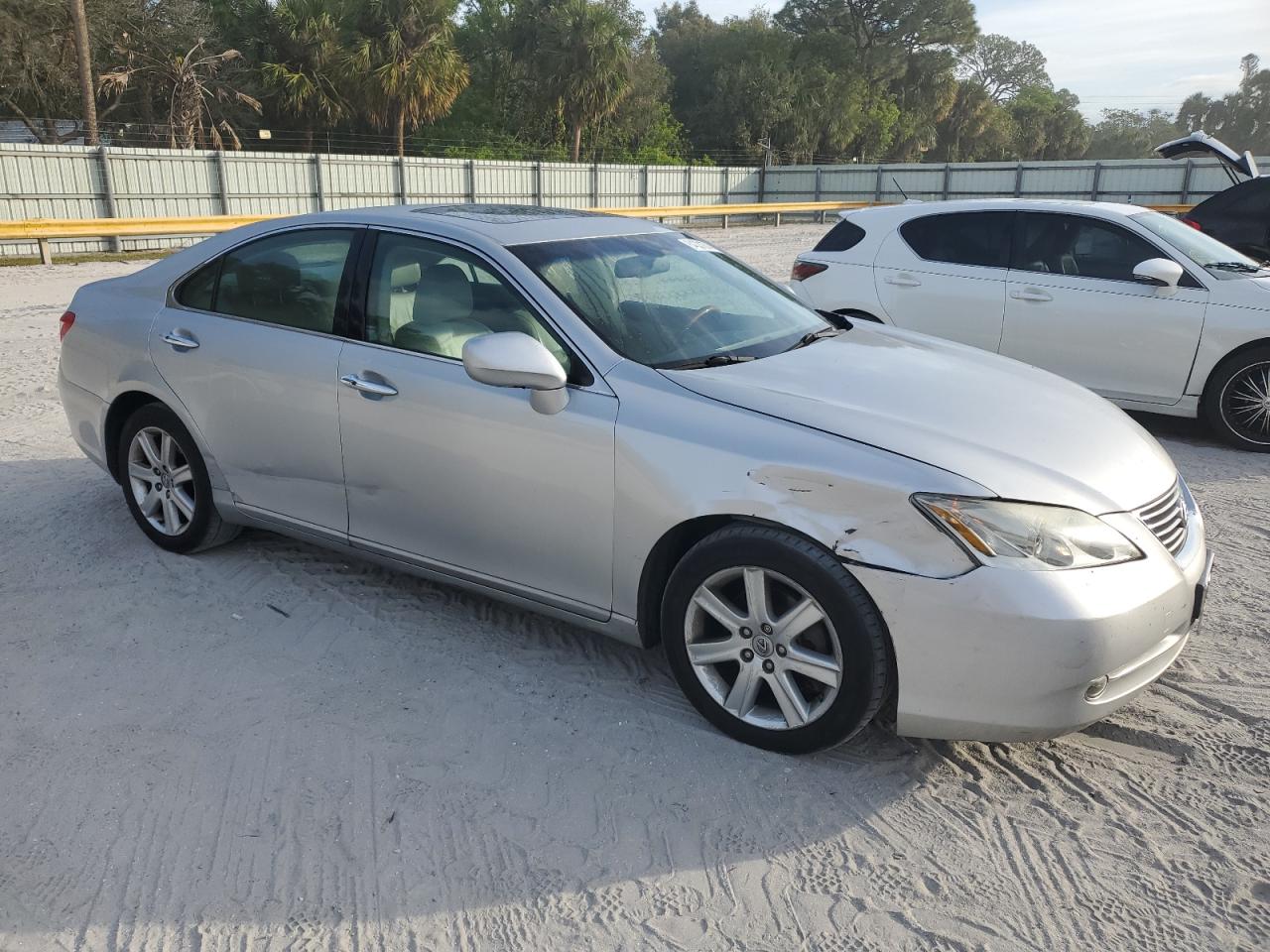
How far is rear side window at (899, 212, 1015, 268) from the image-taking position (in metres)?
7.57

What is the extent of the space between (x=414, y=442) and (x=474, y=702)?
97cm

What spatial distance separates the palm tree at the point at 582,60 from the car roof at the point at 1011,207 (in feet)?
119

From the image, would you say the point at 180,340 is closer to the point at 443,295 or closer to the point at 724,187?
the point at 443,295

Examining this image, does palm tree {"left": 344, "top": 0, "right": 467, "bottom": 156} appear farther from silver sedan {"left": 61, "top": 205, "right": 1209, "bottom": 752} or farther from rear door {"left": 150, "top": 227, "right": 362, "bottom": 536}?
silver sedan {"left": 61, "top": 205, "right": 1209, "bottom": 752}

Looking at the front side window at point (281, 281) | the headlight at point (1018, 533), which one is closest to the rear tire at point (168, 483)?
the front side window at point (281, 281)

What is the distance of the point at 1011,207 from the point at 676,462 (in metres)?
5.41

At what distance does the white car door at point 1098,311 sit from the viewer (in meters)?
6.88

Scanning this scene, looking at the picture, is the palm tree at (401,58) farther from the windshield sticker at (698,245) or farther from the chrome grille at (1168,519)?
the chrome grille at (1168,519)

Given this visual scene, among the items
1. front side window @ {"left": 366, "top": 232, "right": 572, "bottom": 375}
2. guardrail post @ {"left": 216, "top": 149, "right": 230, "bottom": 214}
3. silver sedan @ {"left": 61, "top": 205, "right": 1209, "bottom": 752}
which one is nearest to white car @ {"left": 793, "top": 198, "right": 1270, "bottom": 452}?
silver sedan @ {"left": 61, "top": 205, "right": 1209, "bottom": 752}

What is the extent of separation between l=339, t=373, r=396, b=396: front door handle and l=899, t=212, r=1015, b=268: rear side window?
17.1 feet

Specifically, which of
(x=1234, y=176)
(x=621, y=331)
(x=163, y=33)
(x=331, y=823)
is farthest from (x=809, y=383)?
(x=163, y=33)

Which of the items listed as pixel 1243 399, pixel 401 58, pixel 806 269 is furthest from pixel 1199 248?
pixel 401 58

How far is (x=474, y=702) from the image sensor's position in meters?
3.60

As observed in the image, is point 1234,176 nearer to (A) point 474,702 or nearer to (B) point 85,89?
(A) point 474,702
